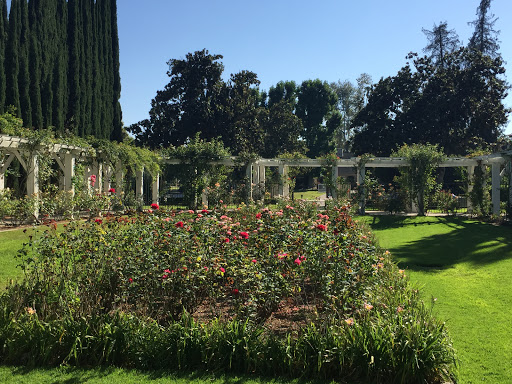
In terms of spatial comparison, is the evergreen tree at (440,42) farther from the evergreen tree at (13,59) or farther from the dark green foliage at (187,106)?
the evergreen tree at (13,59)

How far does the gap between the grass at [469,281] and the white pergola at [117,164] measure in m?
3.49

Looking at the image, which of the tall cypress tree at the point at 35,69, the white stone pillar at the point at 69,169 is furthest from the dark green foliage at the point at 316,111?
the white stone pillar at the point at 69,169

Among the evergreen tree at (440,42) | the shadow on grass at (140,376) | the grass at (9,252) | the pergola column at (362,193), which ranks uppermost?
the evergreen tree at (440,42)

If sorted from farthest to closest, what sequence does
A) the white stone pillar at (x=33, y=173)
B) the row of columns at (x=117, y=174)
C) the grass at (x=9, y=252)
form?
the row of columns at (x=117, y=174) < the white stone pillar at (x=33, y=173) < the grass at (x=9, y=252)

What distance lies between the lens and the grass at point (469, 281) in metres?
3.53

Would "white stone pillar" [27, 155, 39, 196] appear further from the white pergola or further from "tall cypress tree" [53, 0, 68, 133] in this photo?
"tall cypress tree" [53, 0, 68, 133]

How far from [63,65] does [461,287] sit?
18.9 m

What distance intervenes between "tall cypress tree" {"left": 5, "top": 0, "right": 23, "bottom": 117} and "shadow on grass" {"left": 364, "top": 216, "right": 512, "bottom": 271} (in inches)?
556

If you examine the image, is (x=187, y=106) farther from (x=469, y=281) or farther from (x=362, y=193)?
(x=469, y=281)

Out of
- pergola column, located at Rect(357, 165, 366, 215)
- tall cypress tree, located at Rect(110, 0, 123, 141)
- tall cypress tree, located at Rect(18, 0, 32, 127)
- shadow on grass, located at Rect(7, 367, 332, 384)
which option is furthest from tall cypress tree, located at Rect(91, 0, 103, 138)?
shadow on grass, located at Rect(7, 367, 332, 384)

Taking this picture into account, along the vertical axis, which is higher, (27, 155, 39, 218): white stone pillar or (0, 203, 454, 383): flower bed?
(27, 155, 39, 218): white stone pillar

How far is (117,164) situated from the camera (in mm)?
14758

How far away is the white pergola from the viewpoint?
438 inches

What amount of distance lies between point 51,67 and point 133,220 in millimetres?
16112
